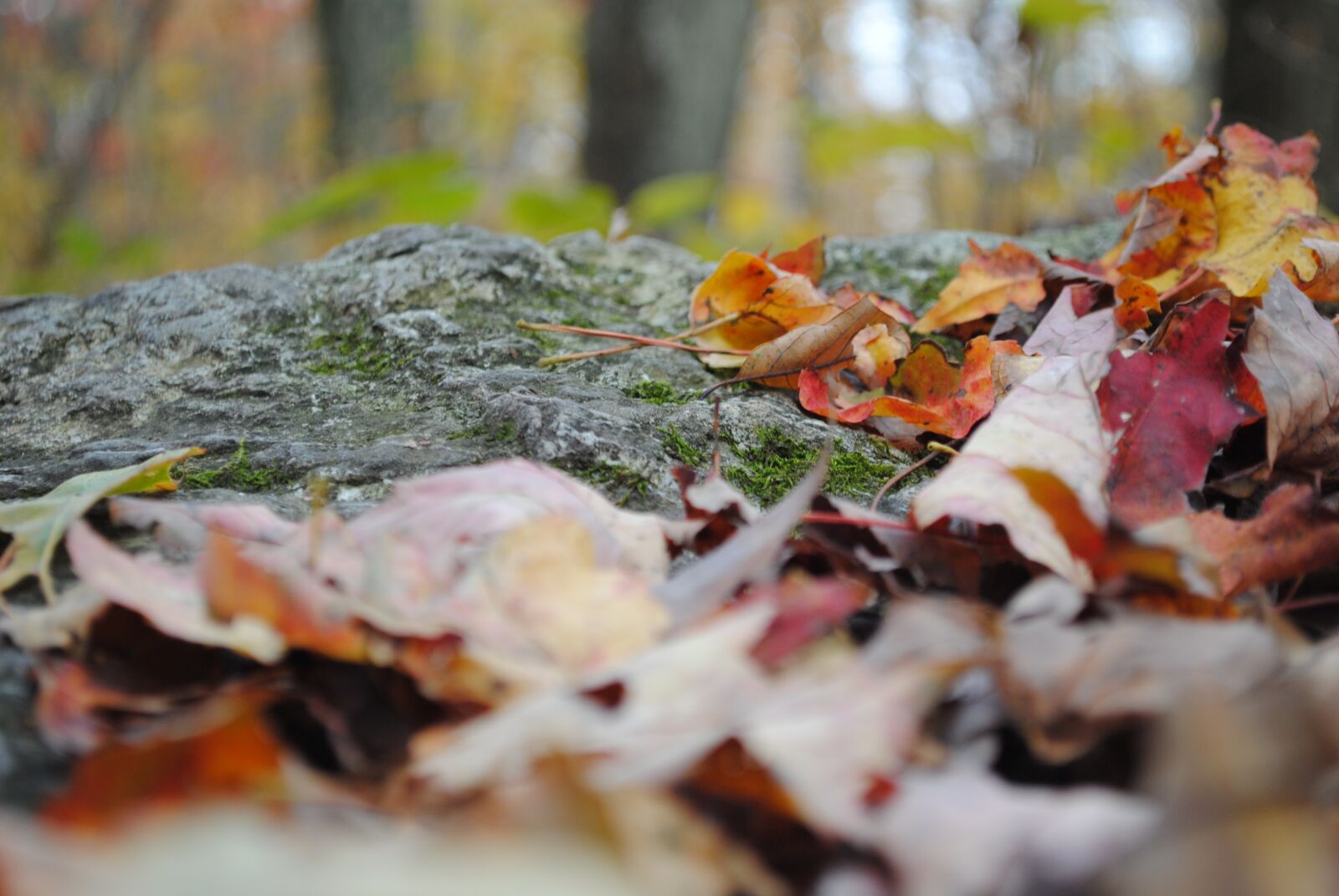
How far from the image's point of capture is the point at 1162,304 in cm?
126

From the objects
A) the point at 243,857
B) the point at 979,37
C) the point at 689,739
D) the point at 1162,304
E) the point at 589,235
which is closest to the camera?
the point at 243,857

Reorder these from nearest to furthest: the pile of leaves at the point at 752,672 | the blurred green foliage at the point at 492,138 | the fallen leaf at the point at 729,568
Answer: the pile of leaves at the point at 752,672
the fallen leaf at the point at 729,568
the blurred green foliage at the point at 492,138

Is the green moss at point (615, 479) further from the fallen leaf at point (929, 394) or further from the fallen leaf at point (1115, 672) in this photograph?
the fallen leaf at point (1115, 672)

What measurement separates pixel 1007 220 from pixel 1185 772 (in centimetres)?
379

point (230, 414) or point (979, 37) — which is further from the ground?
point (979, 37)

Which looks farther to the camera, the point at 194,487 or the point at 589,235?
the point at 589,235

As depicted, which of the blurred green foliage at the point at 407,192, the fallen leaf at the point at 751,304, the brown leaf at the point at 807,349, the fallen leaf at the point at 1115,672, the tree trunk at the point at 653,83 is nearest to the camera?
the fallen leaf at the point at 1115,672

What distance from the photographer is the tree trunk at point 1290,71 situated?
10.5ft

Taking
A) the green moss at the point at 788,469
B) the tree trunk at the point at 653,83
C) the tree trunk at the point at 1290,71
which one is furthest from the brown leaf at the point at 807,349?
the tree trunk at the point at 653,83

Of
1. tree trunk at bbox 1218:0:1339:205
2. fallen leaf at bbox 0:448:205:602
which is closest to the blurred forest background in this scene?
tree trunk at bbox 1218:0:1339:205

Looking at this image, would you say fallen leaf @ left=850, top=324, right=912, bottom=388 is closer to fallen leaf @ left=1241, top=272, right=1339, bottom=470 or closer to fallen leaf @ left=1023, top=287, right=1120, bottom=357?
A: fallen leaf @ left=1023, top=287, right=1120, bottom=357

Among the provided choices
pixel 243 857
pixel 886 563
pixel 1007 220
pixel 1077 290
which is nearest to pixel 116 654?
pixel 243 857

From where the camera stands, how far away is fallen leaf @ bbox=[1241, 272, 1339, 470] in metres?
0.89

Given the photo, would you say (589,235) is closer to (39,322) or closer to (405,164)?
(39,322)
